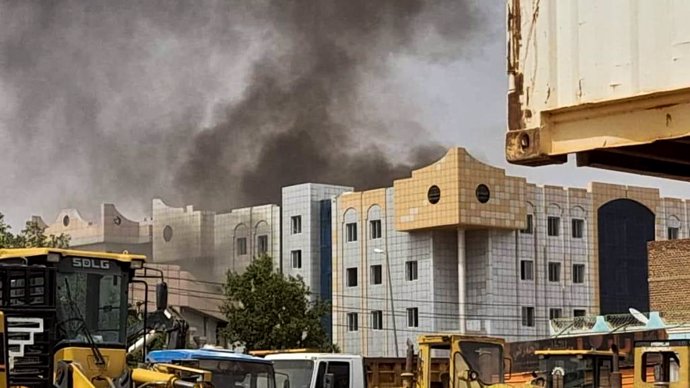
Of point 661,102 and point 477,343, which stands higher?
point 661,102

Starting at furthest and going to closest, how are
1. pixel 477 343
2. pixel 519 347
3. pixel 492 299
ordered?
pixel 492 299, pixel 519 347, pixel 477 343

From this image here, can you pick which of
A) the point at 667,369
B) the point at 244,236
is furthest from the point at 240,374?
the point at 244,236

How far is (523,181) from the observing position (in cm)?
5850

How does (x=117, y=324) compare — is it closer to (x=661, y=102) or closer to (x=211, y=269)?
(x=661, y=102)

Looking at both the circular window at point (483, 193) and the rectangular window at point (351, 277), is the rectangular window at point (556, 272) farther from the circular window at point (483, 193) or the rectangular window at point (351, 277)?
the rectangular window at point (351, 277)

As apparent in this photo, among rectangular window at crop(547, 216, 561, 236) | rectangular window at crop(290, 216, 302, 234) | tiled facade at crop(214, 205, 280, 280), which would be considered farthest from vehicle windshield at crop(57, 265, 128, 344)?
rectangular window at crop(290, 216, 302, 234)

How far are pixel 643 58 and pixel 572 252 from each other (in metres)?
56.6

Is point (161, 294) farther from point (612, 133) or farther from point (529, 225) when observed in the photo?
point (529, 225)

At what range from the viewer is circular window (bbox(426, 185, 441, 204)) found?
187 ft

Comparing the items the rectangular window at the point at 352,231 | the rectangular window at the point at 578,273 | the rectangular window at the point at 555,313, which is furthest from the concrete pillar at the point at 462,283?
the rectangular window at the point at 578,273

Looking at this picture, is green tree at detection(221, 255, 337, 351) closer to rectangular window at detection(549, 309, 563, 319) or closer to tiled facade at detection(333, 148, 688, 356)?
tiled facade at detection(333, 148, 688, 356)

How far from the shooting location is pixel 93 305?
13.7 meters

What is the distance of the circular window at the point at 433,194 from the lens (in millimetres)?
57062

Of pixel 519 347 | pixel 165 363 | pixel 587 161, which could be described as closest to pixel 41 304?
pixel 165 363
